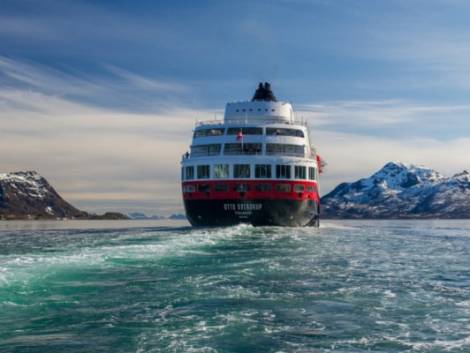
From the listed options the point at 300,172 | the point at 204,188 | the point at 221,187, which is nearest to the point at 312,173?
the point at 300,172

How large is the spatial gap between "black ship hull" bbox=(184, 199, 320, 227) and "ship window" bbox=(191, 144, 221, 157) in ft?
20.0

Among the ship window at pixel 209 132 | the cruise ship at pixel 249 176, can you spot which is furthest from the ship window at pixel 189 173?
the ship window at pixel 209 132

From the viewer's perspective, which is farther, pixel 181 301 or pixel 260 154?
pixel 260 154

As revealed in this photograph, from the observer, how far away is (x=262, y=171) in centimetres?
5622

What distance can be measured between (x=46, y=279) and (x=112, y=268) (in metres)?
4.02

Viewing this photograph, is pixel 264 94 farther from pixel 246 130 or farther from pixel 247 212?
pixel 247 212

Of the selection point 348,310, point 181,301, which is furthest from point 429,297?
point 181,301

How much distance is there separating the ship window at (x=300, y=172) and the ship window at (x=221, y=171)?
7.04m

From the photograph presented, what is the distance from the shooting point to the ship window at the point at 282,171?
5666 centimetres

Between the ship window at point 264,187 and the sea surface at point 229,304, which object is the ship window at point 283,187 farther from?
the sea surface at point 229,304

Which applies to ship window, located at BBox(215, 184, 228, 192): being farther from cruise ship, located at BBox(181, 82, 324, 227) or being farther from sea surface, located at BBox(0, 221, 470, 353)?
sea surface, located at BBox(0, 221, 470, 353)

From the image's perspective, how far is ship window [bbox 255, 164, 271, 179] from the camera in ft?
184

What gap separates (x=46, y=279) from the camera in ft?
67.1

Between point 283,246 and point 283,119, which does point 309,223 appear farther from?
point 283,246
